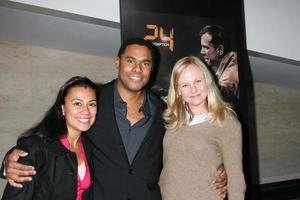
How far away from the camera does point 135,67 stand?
205 centimetres

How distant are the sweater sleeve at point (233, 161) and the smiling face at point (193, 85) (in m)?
0.27

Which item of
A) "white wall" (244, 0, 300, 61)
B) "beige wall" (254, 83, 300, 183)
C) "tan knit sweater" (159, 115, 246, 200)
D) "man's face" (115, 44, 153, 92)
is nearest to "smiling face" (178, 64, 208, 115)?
"tan knit sweater" (159, 115, 246, 200)

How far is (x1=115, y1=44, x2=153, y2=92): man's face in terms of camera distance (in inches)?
80.3

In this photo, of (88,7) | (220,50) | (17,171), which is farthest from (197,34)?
(17,171)

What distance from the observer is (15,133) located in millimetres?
3057

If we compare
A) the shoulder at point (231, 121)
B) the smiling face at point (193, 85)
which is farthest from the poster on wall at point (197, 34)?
the shoulder at point (231, 121)

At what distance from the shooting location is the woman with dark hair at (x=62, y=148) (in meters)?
1.54

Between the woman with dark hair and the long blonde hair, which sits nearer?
the woman with dark hair

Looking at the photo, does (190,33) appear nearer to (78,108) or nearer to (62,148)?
(78,108)

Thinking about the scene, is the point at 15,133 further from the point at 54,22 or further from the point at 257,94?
the point at 257,94

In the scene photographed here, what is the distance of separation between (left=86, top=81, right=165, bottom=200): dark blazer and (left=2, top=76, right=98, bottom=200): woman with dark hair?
0.13 meters

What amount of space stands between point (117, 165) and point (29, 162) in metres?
0.54

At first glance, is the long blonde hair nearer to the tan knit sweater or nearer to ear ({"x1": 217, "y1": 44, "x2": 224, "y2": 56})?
the tan knit sweater

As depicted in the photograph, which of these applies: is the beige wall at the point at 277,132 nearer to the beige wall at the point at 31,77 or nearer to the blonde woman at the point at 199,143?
the beige wall at the point at 31,77
